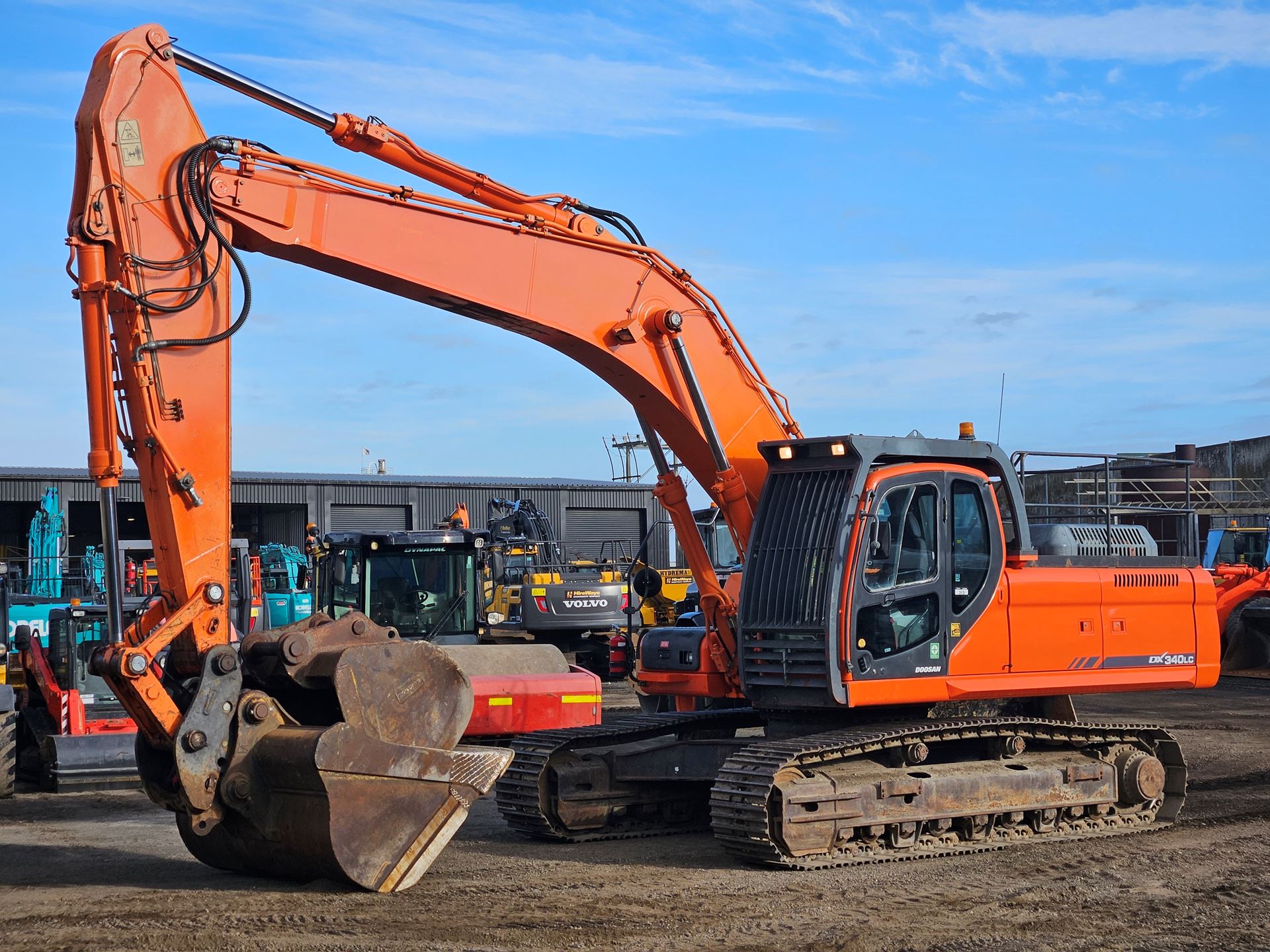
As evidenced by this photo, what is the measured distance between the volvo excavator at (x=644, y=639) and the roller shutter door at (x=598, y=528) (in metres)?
36.6

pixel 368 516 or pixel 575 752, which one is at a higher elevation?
pixel 368 516

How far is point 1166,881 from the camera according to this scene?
26.3 ft

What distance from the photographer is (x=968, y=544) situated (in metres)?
9.17

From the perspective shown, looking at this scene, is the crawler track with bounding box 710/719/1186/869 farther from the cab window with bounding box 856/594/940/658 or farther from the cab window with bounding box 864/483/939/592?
the cab window with bounding box 864/483/939/592

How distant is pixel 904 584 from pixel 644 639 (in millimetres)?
2378

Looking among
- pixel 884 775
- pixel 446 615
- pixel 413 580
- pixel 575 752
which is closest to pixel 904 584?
pixel 884 775

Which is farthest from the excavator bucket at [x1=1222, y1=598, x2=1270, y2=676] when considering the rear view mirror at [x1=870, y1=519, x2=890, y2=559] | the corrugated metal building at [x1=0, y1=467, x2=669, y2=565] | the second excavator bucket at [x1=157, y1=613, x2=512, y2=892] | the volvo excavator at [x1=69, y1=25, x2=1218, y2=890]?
the corrugated metal building at [x1=0, y1=467, x2=669, y2=565]

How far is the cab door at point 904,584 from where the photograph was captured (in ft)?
28.6

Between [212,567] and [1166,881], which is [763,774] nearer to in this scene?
[1166,881]

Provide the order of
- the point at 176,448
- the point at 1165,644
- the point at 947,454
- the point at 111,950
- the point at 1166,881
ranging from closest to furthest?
1. the point at 111,950
2. the point at 176,448
3. the point at 1166,881
4. the point at 947,454
5. the point at 1165,644

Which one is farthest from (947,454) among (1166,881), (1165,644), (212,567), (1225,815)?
(212,567)

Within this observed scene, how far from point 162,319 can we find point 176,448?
2.32ft

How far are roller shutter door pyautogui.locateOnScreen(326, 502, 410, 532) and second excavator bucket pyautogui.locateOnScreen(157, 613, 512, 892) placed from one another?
37.6 m

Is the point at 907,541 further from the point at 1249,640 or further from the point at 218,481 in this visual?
the point at 1249,640
